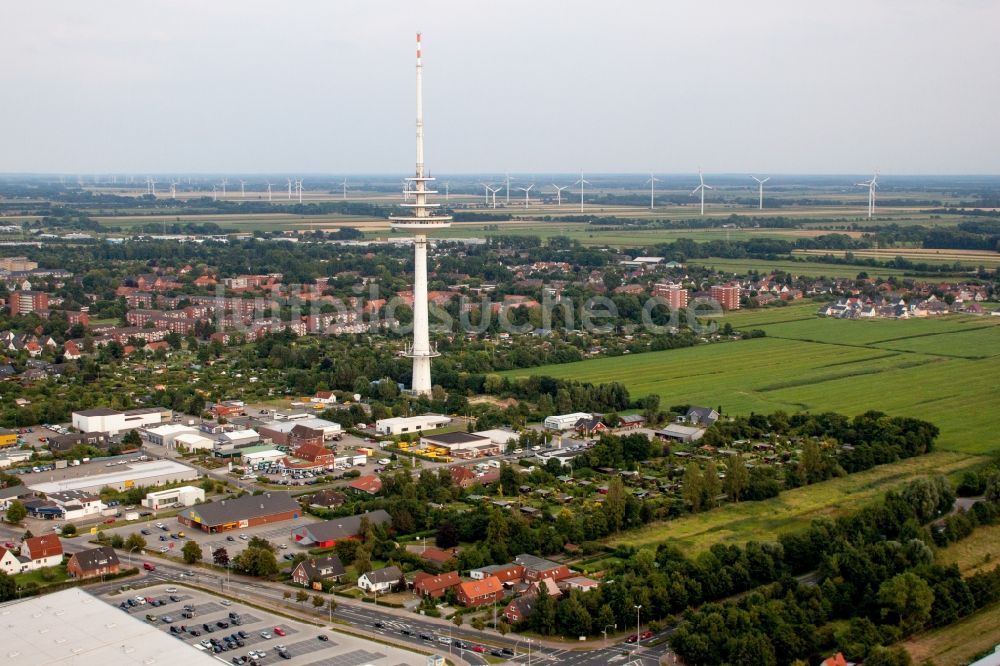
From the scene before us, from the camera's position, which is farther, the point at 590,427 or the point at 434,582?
the point at 590,427

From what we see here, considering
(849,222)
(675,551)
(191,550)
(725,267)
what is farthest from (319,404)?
(849,222)

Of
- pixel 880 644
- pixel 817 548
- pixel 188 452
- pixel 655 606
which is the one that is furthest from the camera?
pixel 188 452

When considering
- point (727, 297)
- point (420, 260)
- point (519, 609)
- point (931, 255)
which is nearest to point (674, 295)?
point (727, 297)

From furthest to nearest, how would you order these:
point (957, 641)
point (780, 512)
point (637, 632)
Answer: point (780, 512), point (637, 632), point (957, 641)

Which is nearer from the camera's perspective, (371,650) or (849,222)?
(371,650)

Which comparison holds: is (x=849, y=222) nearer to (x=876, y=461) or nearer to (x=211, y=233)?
(x=211, y=233)

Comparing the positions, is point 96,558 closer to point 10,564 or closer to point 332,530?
point 10,564
